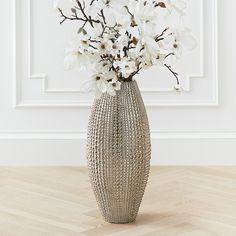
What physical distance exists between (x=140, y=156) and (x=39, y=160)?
126cm

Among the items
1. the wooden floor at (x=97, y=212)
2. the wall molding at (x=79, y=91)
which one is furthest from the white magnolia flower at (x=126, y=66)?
the wall molding at (x=79, y=91)

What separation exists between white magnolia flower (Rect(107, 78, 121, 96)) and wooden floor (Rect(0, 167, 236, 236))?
0.49 m

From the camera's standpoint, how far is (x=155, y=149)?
11.0 ft

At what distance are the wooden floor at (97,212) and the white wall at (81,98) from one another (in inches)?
4.8

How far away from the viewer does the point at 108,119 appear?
2.20 metres

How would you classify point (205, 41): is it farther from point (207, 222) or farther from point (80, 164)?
point (207, 222)

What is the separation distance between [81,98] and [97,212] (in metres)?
1.05

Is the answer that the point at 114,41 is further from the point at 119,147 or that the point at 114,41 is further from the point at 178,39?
the point at 119,147

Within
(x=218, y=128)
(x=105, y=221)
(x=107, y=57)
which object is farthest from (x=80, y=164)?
(x=107, y=57)

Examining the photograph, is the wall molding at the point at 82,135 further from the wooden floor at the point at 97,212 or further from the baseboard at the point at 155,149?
the wooden floor at the point at 97,212

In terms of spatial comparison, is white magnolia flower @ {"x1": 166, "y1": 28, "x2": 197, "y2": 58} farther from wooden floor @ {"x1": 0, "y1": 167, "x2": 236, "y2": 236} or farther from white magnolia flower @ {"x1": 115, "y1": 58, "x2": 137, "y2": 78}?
wooden floor @ {"x1": 0, "y1": 167, "x2": 236, "y2": 236}

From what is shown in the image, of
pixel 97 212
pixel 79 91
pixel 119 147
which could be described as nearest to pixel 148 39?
pixel 119 147

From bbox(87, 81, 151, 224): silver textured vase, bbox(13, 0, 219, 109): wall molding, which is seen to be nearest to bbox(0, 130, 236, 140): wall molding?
bbox(13, 0, 219, 109): wall molding

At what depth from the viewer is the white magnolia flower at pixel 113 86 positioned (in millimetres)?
2123
